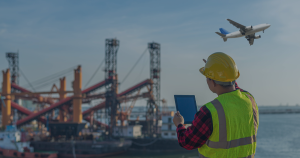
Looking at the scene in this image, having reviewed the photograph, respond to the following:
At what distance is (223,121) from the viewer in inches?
83.7

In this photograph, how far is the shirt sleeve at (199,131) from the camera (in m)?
2.14

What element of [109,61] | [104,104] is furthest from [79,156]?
[109,61]

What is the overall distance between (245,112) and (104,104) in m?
46.5

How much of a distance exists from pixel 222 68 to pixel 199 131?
0.48 meters

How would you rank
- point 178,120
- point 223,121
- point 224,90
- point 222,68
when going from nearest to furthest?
point 223,121
point 222,68
point 224,90
point 178,120

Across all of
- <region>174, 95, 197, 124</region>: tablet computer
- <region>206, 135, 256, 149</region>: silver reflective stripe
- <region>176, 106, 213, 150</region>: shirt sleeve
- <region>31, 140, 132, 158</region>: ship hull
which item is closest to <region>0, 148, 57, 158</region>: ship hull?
<region>31, 140, 132, 158</region>: ship hull

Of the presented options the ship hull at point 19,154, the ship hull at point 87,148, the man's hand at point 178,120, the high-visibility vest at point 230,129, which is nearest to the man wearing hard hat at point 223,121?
the high-visibility vest at point 230,129

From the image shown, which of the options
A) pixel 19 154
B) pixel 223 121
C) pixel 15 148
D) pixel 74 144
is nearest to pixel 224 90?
pixel 223 121

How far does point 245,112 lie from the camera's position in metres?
2.23

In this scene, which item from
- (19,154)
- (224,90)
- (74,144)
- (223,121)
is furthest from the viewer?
(74,144)

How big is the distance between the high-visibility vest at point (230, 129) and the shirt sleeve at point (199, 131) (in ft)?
0.10

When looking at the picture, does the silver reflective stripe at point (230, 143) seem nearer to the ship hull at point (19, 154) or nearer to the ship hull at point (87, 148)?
the ship hull at point (19, 154)

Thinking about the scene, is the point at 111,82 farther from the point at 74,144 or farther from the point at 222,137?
the point at 222,137

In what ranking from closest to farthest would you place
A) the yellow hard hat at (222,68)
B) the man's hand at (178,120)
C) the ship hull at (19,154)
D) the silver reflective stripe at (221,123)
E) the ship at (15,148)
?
the silver reflective stripe at (221,123)
the yellow hard hat at (222,68)
the man's hand at (178,120)
the ship hull at (19,154)
the ship at (15,148)
